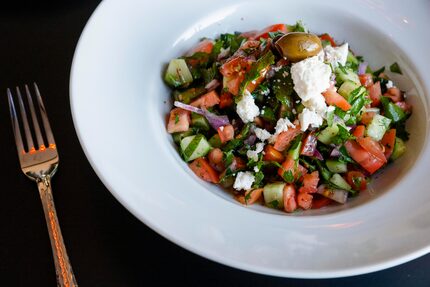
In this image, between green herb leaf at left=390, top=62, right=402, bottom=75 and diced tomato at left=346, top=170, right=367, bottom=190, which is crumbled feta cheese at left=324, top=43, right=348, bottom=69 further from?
diced tomato at left=346, top=170, right=367, bottom=190

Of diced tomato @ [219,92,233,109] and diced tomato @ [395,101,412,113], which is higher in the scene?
diced tomato @ [395,101,412,113]

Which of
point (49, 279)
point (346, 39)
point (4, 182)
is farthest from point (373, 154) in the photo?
point (4, 182)

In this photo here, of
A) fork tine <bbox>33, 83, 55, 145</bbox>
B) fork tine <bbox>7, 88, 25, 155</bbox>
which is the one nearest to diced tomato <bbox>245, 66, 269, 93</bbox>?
fork tine <bbox>33, 83, 55, 145</bbox>

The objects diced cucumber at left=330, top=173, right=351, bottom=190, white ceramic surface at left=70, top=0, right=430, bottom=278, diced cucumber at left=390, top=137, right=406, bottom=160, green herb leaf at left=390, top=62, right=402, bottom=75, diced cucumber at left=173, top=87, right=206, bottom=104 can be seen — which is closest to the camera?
white ceramic surface at left=70, top=0, right=430, bottom=278

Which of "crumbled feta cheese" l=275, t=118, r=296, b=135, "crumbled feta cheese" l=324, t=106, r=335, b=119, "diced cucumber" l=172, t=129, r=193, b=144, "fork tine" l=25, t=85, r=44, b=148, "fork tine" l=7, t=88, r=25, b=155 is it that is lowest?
"fork tine" l=7, t=88, r=25, b=155

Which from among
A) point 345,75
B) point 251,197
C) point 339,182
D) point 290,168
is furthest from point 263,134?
point 345,75

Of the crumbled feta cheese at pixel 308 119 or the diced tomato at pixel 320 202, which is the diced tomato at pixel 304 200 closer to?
the diced tomato at pixel 320 202
